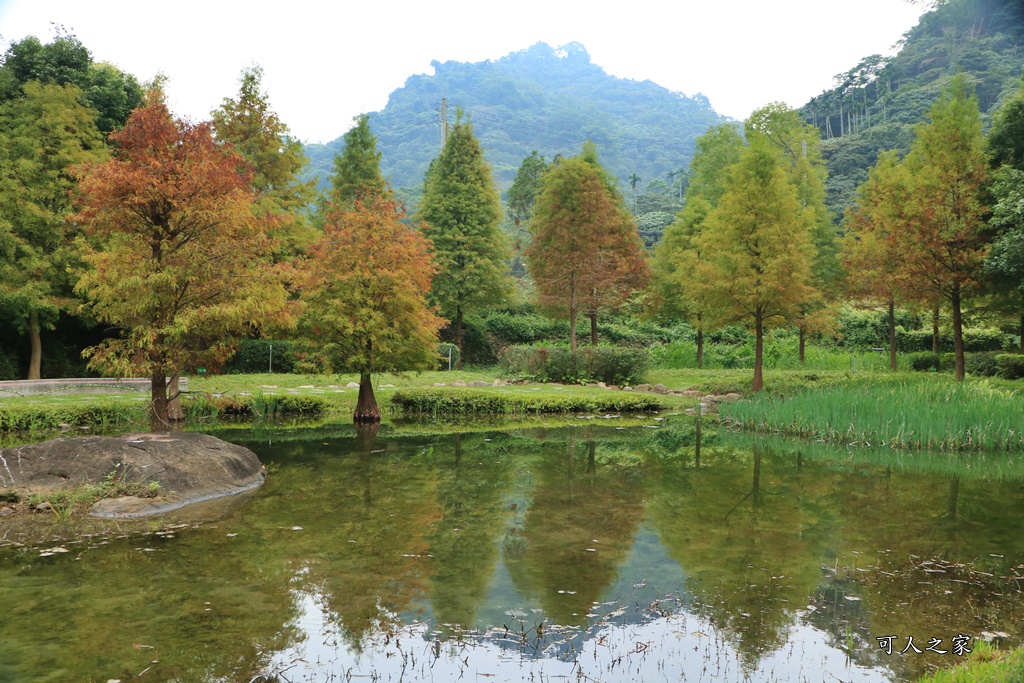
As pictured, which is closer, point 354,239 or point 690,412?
point 354,239

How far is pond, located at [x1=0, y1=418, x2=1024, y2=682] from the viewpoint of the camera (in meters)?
4.76

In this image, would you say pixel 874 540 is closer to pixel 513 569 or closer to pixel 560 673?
pixel 513 569

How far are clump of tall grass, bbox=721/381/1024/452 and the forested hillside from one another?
141 feet

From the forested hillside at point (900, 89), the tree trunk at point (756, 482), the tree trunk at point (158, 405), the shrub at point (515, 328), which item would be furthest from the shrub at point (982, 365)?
the forested hillside at point (900, 89)

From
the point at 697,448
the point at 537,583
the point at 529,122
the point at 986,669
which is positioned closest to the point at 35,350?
the point at 697,448

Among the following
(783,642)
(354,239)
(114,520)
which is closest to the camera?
(783,642)

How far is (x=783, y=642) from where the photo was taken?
5.07m

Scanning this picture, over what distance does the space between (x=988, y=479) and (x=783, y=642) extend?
301 inches

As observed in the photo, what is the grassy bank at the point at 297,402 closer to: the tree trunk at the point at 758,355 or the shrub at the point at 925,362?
the tree trunk at the point at 758,355

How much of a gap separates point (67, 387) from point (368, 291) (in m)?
9.12

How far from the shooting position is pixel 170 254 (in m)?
11.4

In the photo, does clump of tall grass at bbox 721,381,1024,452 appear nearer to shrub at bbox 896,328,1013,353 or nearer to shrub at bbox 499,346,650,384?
shrub at bbox 499,346,650,384

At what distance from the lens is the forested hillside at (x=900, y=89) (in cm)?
6419

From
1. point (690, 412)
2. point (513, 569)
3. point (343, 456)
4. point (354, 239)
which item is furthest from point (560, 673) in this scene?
point (690, 412)
